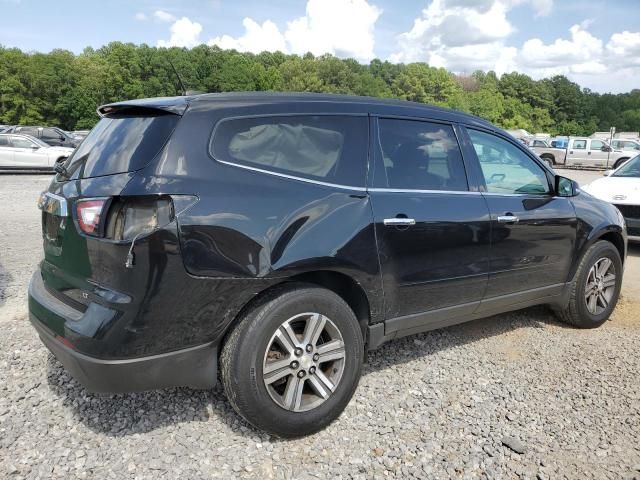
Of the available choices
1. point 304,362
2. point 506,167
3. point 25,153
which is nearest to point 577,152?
point 25,153

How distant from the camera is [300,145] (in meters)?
3.00

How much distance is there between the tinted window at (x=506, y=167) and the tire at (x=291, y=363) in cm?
163

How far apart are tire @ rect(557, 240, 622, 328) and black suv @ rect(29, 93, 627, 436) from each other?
1.21 meters

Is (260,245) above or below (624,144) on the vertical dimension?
above

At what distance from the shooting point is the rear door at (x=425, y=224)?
3207mm

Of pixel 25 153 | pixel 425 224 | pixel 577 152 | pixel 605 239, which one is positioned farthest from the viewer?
pixel 577 152

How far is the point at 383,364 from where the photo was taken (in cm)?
383

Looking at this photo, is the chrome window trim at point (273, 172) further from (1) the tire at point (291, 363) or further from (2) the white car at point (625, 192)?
(2) the white car at point (625, 192)

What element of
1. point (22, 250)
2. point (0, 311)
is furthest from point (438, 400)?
point (22, 250)

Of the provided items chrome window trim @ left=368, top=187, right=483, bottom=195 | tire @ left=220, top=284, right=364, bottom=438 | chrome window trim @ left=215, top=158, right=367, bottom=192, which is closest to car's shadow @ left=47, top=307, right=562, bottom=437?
tire @ left=220, top=284, right=364, bottom=438

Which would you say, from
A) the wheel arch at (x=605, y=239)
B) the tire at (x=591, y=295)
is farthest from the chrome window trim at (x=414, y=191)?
the tire at (x=591, y=295)

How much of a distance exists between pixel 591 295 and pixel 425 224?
7.33 ft

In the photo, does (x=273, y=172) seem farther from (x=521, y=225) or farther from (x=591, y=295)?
(x=591, y=295)

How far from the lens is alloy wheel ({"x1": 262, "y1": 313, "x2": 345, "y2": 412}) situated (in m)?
2.81
